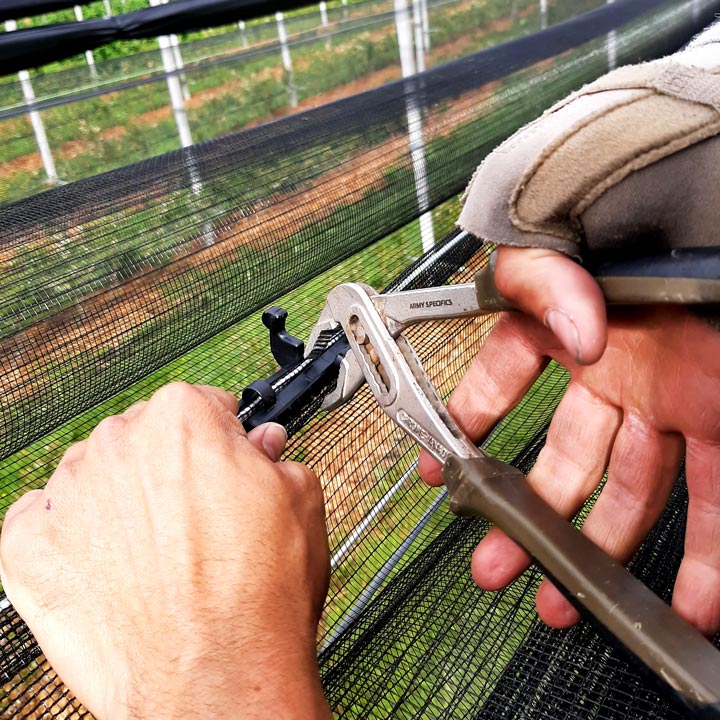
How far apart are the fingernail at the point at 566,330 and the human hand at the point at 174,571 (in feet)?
1.14

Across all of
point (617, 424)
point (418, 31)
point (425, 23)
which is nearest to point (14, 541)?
point (617, 424)

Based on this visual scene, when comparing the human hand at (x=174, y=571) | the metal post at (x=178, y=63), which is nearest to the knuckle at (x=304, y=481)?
the human hand at (x=174, y=571)

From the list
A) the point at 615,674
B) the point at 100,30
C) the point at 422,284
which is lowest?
the point at 615,674

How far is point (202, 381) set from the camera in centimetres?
233

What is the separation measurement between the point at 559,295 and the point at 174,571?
0.50 metres

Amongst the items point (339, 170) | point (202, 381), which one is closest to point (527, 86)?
point (339, 170)

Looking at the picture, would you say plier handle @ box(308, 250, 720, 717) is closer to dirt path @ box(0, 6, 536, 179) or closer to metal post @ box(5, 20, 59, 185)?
metal post @ box(5, 20, 59, 185)

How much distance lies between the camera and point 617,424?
1039mm

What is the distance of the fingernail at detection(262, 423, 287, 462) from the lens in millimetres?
915

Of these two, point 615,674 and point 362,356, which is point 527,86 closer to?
point 362,356

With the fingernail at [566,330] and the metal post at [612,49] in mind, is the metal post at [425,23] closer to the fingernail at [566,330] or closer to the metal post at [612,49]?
the metal post at [612,49]

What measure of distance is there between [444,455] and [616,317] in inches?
11.6

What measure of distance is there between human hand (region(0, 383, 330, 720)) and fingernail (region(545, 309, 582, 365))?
0.35 m

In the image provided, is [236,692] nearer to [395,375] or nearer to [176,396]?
[176,396]
